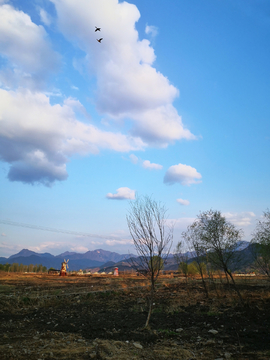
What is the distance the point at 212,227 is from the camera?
19.3 m

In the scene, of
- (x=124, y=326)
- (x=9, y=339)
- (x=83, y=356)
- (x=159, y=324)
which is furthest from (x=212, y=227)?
(x=9, y=339)

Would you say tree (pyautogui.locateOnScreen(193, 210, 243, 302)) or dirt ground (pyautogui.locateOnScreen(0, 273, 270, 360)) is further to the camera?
tree (pyautogui.locateOnScreen(193, 210, 243, 302))

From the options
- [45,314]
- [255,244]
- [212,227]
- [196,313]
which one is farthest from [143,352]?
[255,244]

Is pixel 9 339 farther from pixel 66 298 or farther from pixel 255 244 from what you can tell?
pixel 255 244

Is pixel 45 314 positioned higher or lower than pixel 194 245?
lower

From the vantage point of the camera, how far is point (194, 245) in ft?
72.7

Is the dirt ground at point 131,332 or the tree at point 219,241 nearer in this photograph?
the dirt ground at point 131,332

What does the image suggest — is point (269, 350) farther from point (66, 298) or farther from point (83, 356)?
point (66, 298)

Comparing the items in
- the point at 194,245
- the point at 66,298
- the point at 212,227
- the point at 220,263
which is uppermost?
the point at 212,227

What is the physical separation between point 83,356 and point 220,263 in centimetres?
1491

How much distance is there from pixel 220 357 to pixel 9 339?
337 inches

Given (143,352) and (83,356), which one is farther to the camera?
(143,352)

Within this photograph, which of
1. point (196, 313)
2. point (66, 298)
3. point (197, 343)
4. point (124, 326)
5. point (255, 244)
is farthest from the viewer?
point (255, 244)

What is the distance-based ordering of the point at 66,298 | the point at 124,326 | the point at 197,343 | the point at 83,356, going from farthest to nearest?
the point at 66,298
the point at 124,326
the point at 197,343
the point at 83,356
